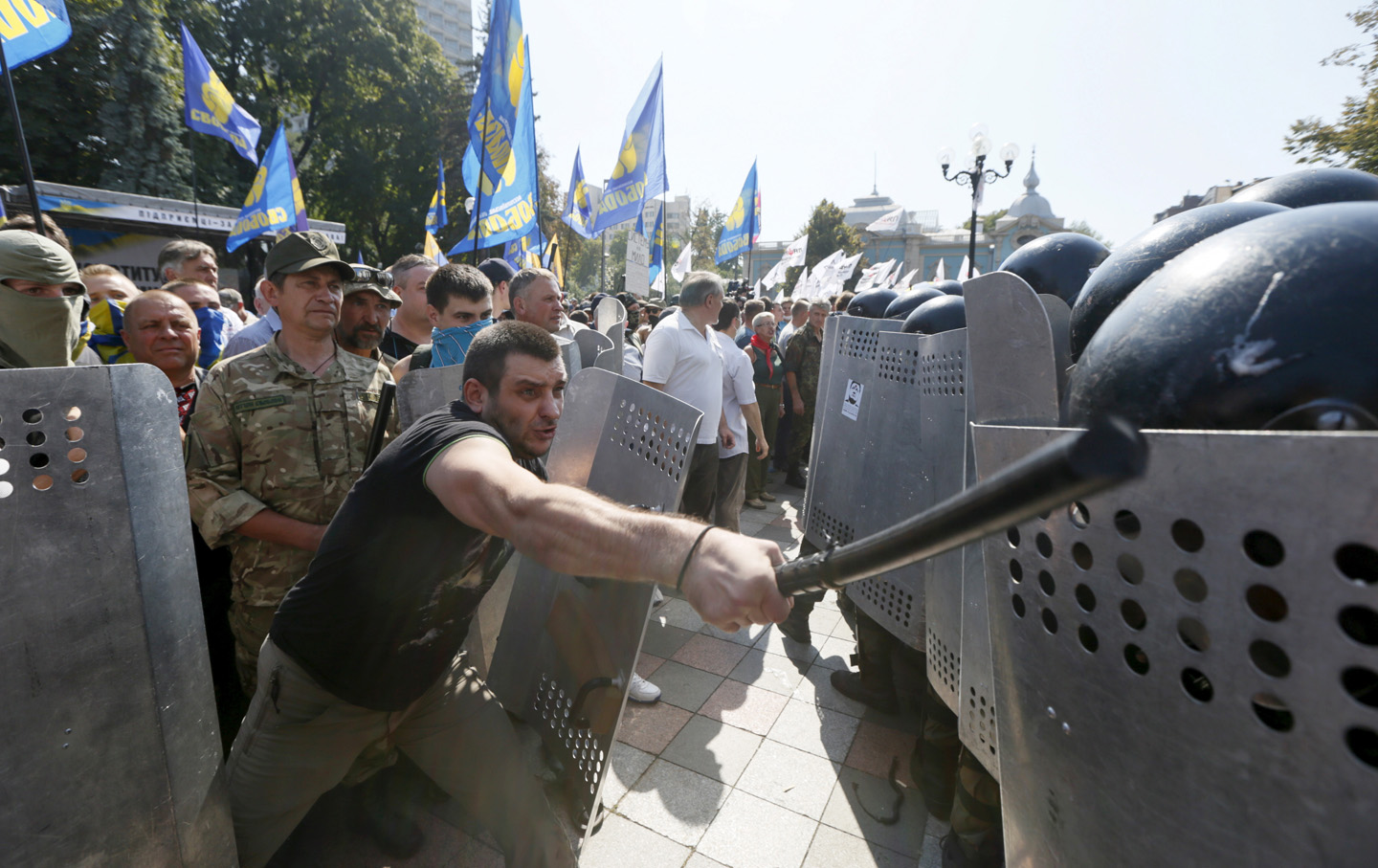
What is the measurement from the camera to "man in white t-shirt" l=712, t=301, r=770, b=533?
197 inches

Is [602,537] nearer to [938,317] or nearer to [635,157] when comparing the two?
[938,317]

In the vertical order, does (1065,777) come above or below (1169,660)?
below

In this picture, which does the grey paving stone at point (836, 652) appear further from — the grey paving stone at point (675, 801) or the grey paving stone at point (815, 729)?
the grey paving stone at point (675, 801)

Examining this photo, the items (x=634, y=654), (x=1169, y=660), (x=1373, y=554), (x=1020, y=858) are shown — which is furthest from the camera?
(x=634, y=654)

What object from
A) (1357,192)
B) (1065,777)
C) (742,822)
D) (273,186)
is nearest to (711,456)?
(742,822)

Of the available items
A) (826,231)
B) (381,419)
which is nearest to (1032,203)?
(826,231)

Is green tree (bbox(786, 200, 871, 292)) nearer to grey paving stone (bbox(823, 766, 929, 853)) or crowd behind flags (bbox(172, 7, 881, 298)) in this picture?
crowd behind flags (bbox(172, 7, 881, 298))

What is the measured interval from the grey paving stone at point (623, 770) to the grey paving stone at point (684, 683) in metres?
0.47

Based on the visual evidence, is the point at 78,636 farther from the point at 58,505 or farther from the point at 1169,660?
the point at 1169,660

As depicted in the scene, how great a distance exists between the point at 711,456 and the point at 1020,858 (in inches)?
145

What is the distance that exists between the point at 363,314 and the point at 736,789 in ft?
9.86

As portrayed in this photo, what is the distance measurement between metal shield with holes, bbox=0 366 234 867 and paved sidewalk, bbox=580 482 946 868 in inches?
65.8

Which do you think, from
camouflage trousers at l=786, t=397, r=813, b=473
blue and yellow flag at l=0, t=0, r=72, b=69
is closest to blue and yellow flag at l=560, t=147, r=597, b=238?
camouflage trousers at l=786, t=397, r=813, b=473

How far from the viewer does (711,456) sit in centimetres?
→ 464
